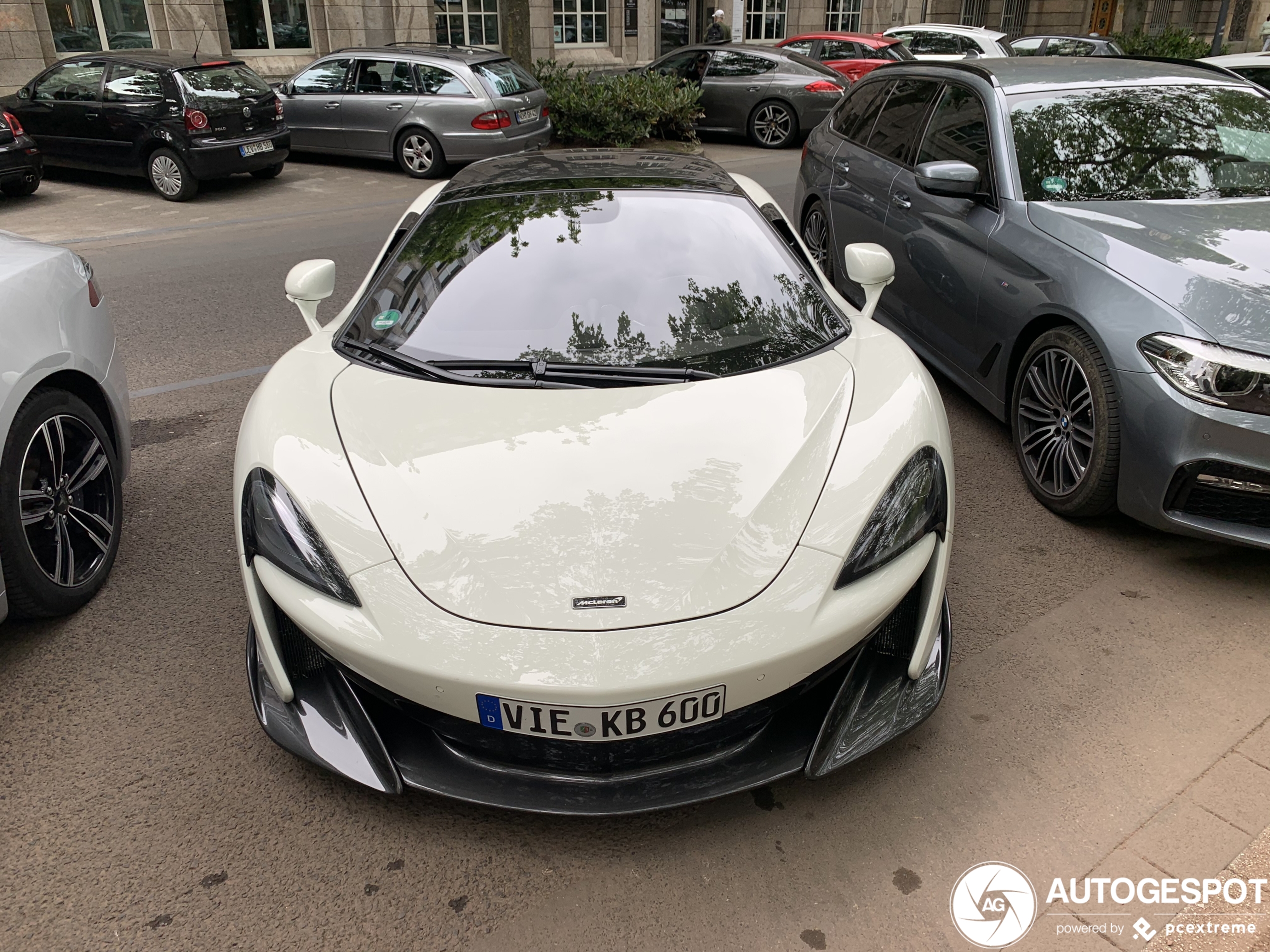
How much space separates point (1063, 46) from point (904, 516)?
17292 mm

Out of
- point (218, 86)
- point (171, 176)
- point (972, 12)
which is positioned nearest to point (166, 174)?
point (171, 176)

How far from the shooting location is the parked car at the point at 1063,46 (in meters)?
16.2

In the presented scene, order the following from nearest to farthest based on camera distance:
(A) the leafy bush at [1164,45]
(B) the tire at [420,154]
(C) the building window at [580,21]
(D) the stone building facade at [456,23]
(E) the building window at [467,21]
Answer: (B) the tire at [420,154] → (D) the stone building facade at [456,23] → (E) the building window at [467,21] → (C) the building window at [580,21] → (A) the leafy bush at [1164,45]

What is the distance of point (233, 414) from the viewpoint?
5.18 m

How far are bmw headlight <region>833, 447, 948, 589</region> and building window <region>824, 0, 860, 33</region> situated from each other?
28.0 metres

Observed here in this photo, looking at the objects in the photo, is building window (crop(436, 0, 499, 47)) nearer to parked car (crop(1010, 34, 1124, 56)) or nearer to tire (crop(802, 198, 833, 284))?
parked car (crop(1010, 34, 1124, 56))

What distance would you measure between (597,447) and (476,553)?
18.2 inches

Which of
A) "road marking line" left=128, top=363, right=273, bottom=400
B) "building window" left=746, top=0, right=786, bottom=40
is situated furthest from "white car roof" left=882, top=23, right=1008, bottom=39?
"road marking line" left=128, top=363, right=273, bottom=400

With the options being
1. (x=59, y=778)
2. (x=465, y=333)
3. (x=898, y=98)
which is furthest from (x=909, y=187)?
(x=59, y=778)

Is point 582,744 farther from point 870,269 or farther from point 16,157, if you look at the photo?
point 16,157

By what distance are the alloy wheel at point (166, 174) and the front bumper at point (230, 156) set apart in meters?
0.26

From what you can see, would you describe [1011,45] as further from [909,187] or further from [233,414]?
[233,414]

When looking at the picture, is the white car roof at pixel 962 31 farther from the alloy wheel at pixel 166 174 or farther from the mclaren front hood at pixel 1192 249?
the mclaren front hood at pixel 1192 249

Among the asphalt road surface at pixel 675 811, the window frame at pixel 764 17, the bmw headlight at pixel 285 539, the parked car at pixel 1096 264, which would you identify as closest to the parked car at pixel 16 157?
the asphalt road surface at pixel 675 811
